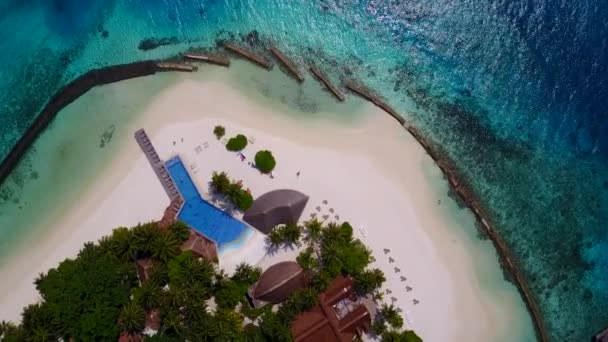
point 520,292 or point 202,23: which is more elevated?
point 202,23

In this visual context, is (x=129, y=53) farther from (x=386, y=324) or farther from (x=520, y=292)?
(x=520, y=292)

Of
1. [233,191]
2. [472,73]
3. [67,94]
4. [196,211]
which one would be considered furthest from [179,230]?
[472,73]

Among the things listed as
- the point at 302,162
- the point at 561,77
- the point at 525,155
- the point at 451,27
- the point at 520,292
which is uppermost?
the point at 451,27

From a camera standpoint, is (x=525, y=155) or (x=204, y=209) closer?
(x=204, y=209)

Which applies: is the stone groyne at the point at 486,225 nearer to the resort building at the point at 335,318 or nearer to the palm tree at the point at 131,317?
the resort building at the point at 335,318

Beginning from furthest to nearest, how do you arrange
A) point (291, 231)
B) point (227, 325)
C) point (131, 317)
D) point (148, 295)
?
point (291, 231), point (148, 295), point (227, 325), point (131, 317)

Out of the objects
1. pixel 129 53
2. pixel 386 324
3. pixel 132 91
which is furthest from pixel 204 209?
pixel 386 324

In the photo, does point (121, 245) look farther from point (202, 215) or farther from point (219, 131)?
point (219, 131)
